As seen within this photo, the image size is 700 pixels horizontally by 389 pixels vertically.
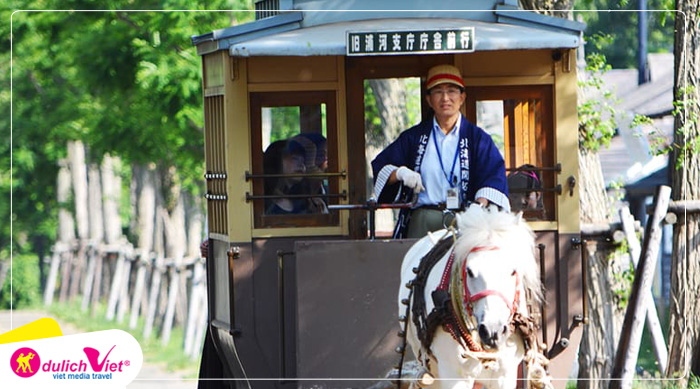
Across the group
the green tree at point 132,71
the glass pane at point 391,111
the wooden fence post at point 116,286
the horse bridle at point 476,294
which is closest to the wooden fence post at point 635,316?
the glass pane at point 391,111

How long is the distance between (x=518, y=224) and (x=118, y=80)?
1296cm

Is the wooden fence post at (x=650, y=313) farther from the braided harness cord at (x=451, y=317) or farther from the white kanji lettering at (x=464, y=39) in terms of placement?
the braided harness cord at (x=451, y=317)

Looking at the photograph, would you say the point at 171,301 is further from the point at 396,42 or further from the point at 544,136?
the point at 396,42

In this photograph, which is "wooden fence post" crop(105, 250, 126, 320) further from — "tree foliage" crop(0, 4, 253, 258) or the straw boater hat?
the straw boater hat

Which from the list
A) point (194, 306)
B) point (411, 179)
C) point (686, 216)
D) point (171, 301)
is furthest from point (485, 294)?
point (171, 301)

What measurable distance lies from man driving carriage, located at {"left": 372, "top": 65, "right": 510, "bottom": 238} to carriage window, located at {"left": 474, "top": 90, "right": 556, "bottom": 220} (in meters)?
0.69

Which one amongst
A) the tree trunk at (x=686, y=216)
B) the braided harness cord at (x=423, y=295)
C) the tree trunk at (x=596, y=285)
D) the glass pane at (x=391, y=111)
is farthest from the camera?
the glass pane at (x=391, y=111)

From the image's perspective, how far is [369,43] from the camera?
341 inches

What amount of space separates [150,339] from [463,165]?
1785 centimetres

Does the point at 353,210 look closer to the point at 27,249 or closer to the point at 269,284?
the point at 269,284

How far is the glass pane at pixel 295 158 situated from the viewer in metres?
9.40

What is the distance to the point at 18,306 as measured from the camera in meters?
42.8

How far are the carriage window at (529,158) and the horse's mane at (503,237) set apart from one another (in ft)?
7.08

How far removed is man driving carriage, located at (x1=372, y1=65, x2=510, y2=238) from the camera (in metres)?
8.74
